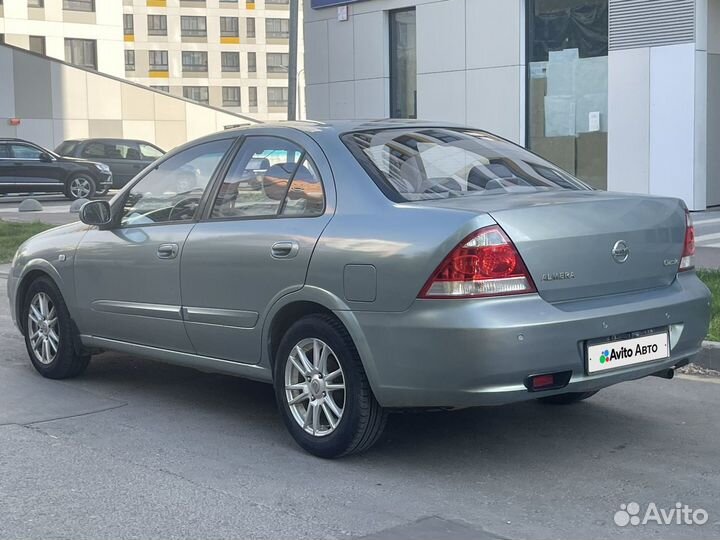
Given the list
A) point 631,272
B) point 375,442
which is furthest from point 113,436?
point 631,272

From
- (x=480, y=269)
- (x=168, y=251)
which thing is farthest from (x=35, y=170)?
(x=480, y=269)

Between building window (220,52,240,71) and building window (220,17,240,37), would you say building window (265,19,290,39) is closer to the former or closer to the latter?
building window (220,17,240,37)

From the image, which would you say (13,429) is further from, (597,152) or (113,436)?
(597,152)

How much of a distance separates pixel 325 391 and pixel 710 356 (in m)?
3.15

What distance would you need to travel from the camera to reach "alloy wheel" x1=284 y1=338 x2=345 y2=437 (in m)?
5.14

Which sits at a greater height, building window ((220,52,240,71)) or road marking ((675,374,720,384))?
building window ((220,52,240,71))

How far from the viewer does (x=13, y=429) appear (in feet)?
19.0

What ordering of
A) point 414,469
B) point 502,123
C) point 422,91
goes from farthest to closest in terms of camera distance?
point 422,91
point 502,123
point 414,469

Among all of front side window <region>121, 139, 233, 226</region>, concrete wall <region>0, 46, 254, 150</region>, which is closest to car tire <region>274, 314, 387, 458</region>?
front side window <region>121, 139, 233, 226</region>

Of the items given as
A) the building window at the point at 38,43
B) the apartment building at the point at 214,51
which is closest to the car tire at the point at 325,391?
the building window at the point at 38,43

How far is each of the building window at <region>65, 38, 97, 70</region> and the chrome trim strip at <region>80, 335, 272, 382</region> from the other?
49836 mm

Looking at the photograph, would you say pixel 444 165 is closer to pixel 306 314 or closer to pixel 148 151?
pixel 306 314

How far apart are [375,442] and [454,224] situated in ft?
3.98

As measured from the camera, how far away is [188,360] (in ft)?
19.8
